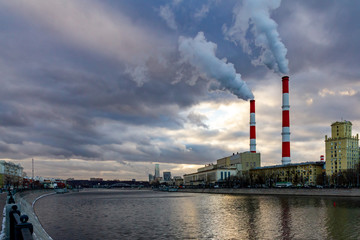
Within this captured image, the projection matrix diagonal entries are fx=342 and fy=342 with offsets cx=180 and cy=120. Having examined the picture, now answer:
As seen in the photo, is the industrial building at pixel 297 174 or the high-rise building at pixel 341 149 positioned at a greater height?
the high-rise building at pixel 341 149

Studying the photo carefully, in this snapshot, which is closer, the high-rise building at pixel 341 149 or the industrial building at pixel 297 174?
the high-rise building at pixel 341 149

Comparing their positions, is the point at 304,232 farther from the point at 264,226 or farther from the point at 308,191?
the point at 308,191

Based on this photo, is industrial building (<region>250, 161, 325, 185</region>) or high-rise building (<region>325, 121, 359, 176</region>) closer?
high-rise building (<region>325, 121, 359, 176</region>)

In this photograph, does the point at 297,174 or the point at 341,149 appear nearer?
the point at 341,149

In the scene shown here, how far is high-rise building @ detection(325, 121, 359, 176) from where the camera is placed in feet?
422

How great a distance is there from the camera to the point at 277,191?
10581 cm

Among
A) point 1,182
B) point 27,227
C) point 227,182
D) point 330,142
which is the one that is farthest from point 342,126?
point 1,182

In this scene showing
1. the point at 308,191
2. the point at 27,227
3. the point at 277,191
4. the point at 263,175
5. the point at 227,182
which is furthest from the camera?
the point at 227,182

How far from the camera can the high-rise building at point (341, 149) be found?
12875cm

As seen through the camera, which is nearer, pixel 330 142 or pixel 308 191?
pixel 308 191

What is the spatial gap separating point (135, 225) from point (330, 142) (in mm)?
119054

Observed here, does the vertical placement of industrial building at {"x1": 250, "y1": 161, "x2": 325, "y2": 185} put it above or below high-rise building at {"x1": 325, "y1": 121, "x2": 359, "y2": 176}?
below

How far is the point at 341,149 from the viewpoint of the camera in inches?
5128

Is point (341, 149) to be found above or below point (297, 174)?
above
